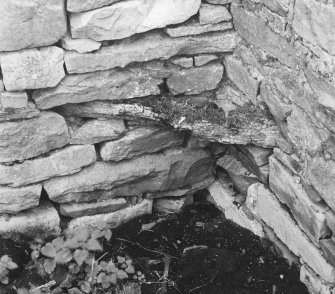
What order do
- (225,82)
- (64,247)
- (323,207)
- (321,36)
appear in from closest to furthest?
(321,36) → (323,207) → (64,247) → (225,82)

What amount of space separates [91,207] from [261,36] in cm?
144

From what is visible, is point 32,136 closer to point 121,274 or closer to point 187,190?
point 121,274

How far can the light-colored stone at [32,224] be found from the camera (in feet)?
12.1

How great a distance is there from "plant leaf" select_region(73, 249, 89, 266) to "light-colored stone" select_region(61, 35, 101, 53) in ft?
3.48

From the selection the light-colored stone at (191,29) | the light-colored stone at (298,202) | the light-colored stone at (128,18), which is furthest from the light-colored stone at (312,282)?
the light-colored stone at (128,18)

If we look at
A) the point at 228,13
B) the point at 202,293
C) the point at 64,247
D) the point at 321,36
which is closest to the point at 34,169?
the point at 64,247

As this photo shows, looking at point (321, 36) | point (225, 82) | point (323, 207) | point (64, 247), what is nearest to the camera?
point (321, 36)

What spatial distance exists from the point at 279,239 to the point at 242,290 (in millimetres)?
381

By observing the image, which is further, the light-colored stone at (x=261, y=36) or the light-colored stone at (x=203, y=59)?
the light-colored stone at (x=203, y=59)

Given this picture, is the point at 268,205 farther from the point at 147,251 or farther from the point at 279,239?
the point at 147,251

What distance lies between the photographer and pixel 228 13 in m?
3.46

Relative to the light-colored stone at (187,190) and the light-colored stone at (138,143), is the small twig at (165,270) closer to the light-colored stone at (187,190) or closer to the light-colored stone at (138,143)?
the light-colored stone at (187,190)

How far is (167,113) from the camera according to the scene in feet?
11.7

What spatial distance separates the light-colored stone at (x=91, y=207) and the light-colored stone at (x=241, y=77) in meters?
1.01
